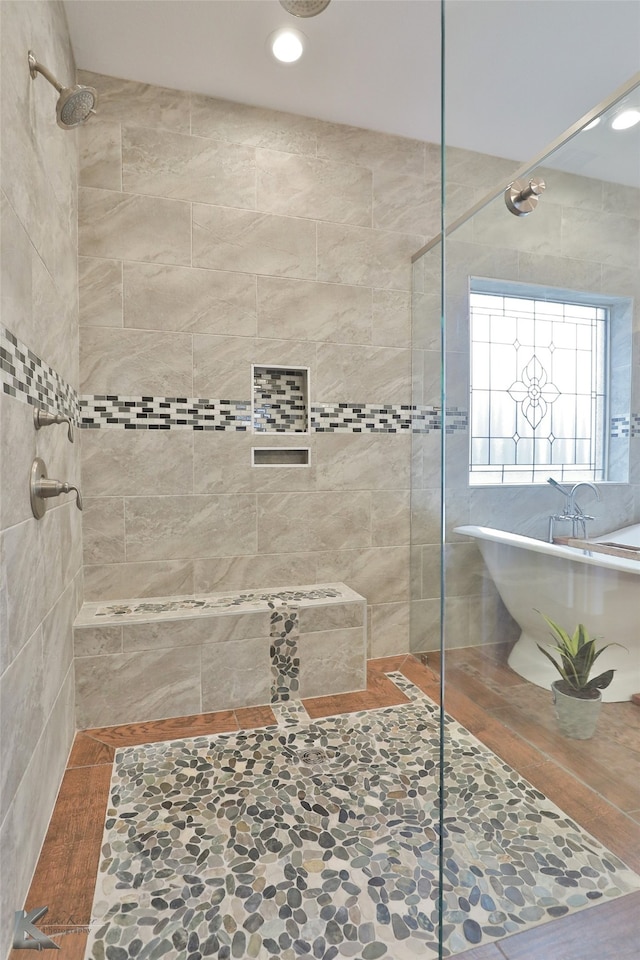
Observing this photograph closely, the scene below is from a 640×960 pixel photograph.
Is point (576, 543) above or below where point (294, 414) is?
below

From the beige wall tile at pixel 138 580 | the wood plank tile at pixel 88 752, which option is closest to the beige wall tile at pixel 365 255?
the beige wall tile at pixel 138 580

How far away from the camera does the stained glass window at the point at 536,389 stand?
111 cm

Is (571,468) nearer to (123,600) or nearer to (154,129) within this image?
(123,600)

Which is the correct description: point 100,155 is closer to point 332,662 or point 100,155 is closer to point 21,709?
point 21,709

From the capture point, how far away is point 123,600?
2.47m

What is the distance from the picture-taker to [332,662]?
2.47m

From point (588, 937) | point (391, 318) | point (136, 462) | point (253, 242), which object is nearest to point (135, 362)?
point (136, 462)

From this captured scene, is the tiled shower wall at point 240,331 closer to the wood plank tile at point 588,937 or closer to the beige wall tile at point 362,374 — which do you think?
the beige wall tile at point 362,374

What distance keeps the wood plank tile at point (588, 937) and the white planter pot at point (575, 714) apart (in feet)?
0.98

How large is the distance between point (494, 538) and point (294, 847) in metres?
1.04

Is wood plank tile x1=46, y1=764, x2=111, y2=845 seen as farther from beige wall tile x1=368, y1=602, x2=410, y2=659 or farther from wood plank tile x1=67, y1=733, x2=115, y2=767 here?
beige wall tile x1=368, y1=602, x2=410, y2=659

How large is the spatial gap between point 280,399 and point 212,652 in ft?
4.19

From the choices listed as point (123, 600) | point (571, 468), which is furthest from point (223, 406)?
point (571, 468)

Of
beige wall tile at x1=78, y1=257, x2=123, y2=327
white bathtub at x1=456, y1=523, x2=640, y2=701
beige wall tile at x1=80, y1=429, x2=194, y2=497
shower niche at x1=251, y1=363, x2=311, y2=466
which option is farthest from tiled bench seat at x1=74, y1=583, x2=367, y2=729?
beige wall tile at x1=78, y1=257, x2=123, y2=327
